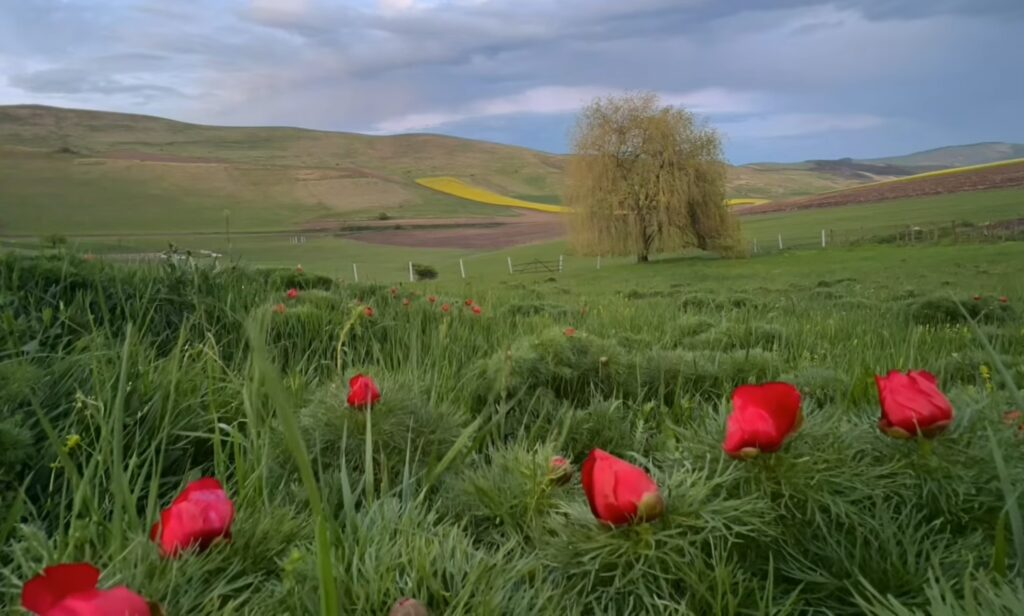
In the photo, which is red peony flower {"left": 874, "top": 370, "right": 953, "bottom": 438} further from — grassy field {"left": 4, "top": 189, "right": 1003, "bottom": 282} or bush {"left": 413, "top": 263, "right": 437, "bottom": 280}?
bush {"left": 413, "top": 263, "right": 437, "bottom": 280}

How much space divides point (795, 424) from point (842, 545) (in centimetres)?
25

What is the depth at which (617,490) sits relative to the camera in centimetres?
114

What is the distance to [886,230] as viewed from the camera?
42.8 m

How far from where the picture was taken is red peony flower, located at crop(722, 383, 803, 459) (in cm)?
122

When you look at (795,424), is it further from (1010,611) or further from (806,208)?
(806,208)

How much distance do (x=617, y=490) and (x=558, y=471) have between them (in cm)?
45

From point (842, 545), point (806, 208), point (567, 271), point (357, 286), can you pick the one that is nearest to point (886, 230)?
point (567, 271)

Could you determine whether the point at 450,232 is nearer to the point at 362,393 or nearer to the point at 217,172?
the point at 217,172

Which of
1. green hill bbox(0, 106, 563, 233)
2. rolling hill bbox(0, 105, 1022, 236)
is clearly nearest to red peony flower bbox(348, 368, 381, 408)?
green hill bbox(0, 106, 563, 233)

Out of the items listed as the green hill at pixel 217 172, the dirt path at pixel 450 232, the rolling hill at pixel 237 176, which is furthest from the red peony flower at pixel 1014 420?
the dirt path at pixel 450 232

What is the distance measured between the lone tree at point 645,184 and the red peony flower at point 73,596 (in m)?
38.0

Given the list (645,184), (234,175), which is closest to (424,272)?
(645,184)

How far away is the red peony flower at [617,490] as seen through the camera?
1132 mm

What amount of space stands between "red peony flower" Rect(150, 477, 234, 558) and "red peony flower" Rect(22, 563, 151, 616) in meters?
0.37
